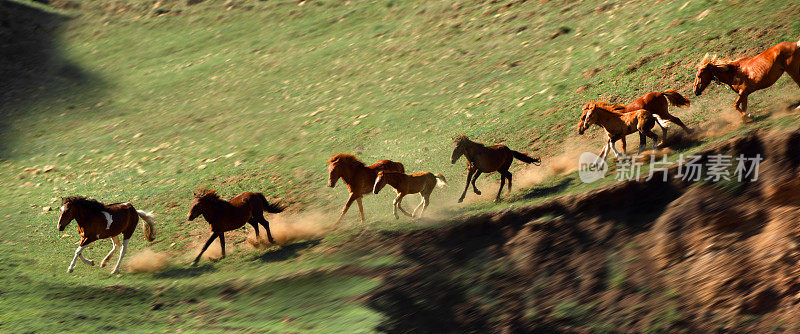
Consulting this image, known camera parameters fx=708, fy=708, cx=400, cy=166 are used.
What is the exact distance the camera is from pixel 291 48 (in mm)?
28453

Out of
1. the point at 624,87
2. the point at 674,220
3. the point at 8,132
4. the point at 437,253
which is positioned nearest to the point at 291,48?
the point at 8,132

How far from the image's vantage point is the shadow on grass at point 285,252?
12.8m

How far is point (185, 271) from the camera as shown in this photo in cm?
1306

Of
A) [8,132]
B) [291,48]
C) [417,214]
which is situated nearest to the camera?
[417,214]

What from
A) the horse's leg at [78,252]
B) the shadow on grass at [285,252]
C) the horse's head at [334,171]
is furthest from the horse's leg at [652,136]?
the horse's leg at [78,252]

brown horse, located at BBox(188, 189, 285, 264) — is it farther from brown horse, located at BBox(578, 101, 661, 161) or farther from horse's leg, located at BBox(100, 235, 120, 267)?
brown horse, located at BBox(578, 101, 661, 161)

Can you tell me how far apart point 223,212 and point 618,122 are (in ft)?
24.0

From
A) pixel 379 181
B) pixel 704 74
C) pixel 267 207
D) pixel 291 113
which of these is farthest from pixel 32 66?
pixel 704 74

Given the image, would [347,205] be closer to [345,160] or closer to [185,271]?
[345,160]

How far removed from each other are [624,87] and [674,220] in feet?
26.2

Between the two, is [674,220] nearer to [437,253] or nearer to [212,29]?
[437,253]

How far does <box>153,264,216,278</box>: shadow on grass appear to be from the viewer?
1283cm


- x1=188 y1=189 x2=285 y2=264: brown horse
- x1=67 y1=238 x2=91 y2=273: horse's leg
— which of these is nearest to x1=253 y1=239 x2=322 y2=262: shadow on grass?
x1=188 y1=189 x2=285 y2=264: brown horse

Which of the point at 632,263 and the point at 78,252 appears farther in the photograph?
the point at 78,252
